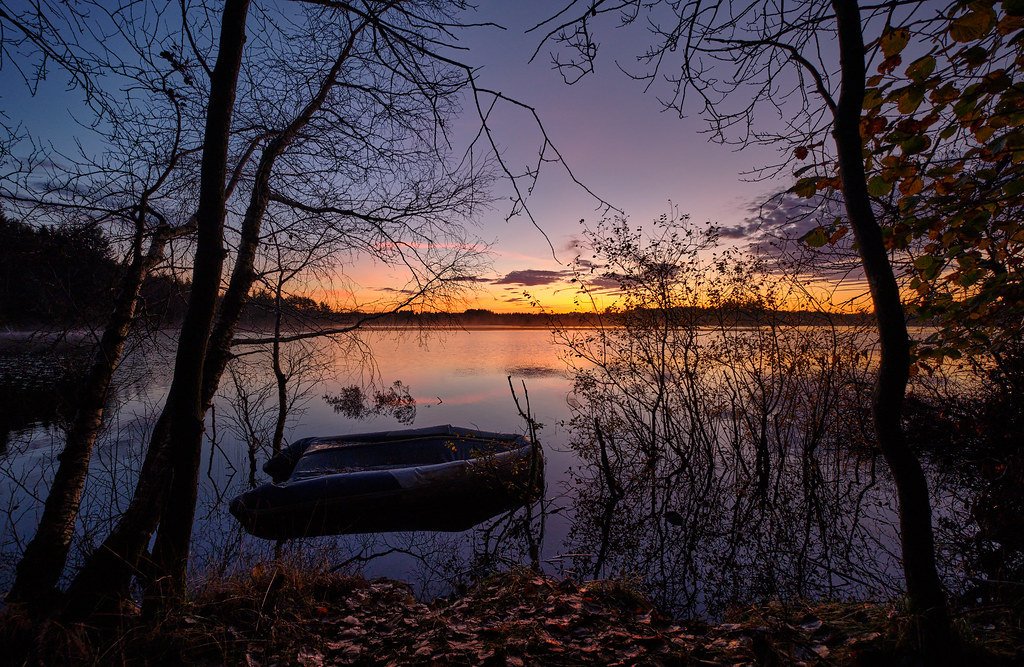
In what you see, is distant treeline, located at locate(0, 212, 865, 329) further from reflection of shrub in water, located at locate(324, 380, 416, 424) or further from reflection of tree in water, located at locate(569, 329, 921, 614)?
reflection of shrub in water, located at locate(324, 380, 416, 424)

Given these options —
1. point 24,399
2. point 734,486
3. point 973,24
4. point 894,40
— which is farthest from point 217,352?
point 24,399

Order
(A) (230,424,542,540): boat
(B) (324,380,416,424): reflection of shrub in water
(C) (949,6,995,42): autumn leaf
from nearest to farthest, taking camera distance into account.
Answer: (C) (949,6,995,42): autumn leaf
(A) (230,424,542,540): boat
(B) (324,380,416,424): reflection of shrub in water

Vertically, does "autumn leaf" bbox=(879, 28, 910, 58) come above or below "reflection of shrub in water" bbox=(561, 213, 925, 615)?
above

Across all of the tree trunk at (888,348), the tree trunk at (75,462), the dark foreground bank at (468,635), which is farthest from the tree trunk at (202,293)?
the tree trunk at (888,348)

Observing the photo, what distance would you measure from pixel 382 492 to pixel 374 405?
14.4 meters

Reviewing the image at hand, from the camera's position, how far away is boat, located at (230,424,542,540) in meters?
8.08

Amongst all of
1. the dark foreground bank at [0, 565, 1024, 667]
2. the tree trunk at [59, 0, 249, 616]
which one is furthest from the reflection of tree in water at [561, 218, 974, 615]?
the tree trunk at [59, 0, 249, 616]

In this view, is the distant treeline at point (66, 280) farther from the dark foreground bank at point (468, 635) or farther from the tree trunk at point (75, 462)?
the dark foreground bank at point (468, 635)

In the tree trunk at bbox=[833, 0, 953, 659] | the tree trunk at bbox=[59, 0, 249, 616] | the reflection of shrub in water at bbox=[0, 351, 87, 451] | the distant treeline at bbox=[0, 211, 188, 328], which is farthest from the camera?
the reflection of shrub in water at bbox=[0, 351, 87, 451]

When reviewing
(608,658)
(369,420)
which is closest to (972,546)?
(608,658)

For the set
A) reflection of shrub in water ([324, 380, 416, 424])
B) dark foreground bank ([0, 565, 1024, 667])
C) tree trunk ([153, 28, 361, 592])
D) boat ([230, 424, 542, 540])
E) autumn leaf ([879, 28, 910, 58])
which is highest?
autumn leaf ([879, 28, 910, 58])

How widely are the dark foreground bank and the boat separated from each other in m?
3.82

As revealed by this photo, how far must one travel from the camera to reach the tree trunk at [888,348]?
7.84ft

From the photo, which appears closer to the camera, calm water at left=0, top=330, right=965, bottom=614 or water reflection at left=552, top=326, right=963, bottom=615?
calm water at left=0, top=330, right=965, bottom=614
